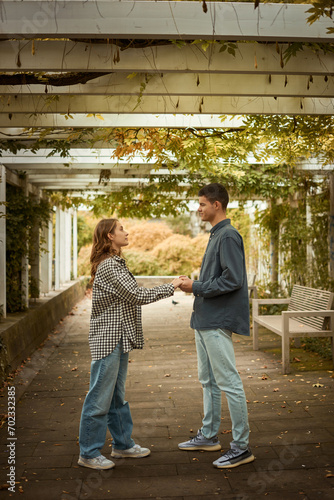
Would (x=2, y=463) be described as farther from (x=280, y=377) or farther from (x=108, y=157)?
(x=108, y=157)

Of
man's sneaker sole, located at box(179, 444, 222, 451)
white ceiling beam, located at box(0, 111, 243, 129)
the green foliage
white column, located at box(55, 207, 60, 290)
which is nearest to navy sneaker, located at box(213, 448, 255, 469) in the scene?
man's sneaker sole, located at box(179, 444, 222, 451)

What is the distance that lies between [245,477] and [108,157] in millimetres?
6550

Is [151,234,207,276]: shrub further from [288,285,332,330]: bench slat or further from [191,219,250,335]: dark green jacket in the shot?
[191,219,250,335]: dark green jacket

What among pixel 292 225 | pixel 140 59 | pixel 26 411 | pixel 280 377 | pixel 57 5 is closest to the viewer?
pixel 57 5

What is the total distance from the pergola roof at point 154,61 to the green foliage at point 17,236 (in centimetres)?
332

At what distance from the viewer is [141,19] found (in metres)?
3.46

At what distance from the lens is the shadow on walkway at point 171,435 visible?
11.1 ft

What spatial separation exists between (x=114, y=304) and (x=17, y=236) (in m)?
5.56

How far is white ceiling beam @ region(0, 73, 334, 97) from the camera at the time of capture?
15.7 feet

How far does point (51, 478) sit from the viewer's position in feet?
11.7

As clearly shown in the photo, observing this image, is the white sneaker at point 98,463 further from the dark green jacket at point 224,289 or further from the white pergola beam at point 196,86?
the white pergola beam at point 196,86

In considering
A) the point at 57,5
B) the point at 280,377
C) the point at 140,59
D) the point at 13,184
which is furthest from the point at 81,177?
the point at 57,5

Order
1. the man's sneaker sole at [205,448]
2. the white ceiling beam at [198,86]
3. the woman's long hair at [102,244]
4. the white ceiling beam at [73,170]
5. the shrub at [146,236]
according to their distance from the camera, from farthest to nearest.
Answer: the shrub at [146,236]
the white ceiling beam at [73,170]
the white ceiling beam at [198,86]
the man's sneaker sole at [205,448]
the woman's long hair at [102,244]

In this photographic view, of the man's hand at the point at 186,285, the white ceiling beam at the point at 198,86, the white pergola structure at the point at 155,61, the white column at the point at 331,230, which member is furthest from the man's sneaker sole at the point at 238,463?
the white column at the point at 331,230
